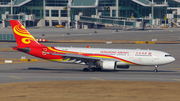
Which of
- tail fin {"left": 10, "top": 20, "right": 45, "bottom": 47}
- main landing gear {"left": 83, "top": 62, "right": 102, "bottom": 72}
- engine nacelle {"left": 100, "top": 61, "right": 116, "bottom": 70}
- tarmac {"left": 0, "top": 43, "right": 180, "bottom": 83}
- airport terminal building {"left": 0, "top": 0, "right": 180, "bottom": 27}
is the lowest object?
tarmac {"left": 0, "top": 43, "right": 180, "bottom": 83}

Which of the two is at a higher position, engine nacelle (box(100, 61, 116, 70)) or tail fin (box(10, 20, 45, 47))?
tail fin (box(10, 20, 45, 47))

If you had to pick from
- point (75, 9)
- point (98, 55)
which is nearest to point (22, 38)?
point (98, 55)

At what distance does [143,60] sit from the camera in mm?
47750

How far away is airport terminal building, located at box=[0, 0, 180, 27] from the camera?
6599 inches

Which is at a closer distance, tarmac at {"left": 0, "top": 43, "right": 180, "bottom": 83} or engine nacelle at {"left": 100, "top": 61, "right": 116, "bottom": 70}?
tarmac at {"left": 0, "top": 43, "right": 180, "bottom": 83}

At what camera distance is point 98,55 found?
4881cm

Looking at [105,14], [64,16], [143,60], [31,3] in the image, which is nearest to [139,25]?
[105,14]

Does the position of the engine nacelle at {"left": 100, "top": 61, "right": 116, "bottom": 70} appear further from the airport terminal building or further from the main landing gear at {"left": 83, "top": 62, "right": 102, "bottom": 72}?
the airport terminal building

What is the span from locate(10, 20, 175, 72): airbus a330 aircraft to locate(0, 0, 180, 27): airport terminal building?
11403 centimetres

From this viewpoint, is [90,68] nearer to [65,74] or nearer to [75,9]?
[65,74]

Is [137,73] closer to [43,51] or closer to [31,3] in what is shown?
[43,51]

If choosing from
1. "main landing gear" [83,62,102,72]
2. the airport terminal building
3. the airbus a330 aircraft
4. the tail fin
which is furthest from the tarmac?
the airport terminal building

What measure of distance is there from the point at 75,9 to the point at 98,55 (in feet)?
401

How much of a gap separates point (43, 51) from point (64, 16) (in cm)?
12833
